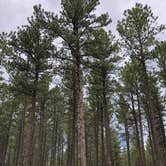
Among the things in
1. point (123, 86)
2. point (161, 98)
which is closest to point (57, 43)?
point (123, 86)

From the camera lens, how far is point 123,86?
2134 cm

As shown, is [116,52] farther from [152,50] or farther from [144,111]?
[144,111]

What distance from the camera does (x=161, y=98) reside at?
22047 mm

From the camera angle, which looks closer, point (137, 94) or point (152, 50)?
point (152, 50)

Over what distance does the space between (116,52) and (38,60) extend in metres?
6.59

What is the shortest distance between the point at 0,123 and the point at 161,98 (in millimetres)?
17468

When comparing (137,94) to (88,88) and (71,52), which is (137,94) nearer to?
(88,88)

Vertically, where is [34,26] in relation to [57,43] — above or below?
above

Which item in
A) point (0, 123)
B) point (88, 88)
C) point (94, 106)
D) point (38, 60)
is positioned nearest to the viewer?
point (38, 60)

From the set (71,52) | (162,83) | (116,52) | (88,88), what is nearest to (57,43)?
(71,52)

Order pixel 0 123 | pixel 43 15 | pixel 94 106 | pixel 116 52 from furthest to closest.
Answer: pixel 0 123 → pixel 94 106 → pixel 116 52 → pixel 43 15

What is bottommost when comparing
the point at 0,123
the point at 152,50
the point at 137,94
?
the point at 0,123

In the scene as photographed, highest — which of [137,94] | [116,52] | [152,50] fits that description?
[116,52]

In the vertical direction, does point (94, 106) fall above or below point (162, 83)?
below
